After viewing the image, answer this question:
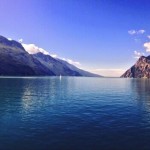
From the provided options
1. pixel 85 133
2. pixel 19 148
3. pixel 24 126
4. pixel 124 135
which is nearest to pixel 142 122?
pixel 124 135

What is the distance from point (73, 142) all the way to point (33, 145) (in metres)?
5.76

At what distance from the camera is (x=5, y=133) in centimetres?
3616

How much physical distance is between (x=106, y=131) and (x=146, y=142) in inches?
288

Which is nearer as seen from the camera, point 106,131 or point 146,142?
point 146,142

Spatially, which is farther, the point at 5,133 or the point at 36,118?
the point at 36,118

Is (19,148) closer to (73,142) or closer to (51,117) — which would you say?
(73,142)

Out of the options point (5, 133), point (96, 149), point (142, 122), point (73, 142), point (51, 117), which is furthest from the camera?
point (51, 117)

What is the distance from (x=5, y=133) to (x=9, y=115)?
1508cm

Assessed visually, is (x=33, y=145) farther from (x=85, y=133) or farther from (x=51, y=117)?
(x=51, y=117)

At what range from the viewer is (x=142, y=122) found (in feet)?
152

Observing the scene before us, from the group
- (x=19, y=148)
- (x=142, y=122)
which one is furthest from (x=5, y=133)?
(x=142, y=122)

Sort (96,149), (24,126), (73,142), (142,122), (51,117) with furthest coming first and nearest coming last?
(51,117) → (142,122) → (24,126) → (73,142) → (96,149)

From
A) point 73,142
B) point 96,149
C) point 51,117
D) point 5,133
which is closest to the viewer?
point 96,149

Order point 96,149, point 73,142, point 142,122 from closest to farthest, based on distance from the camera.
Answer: point 96,149 → point 73,142 → point 142,122
